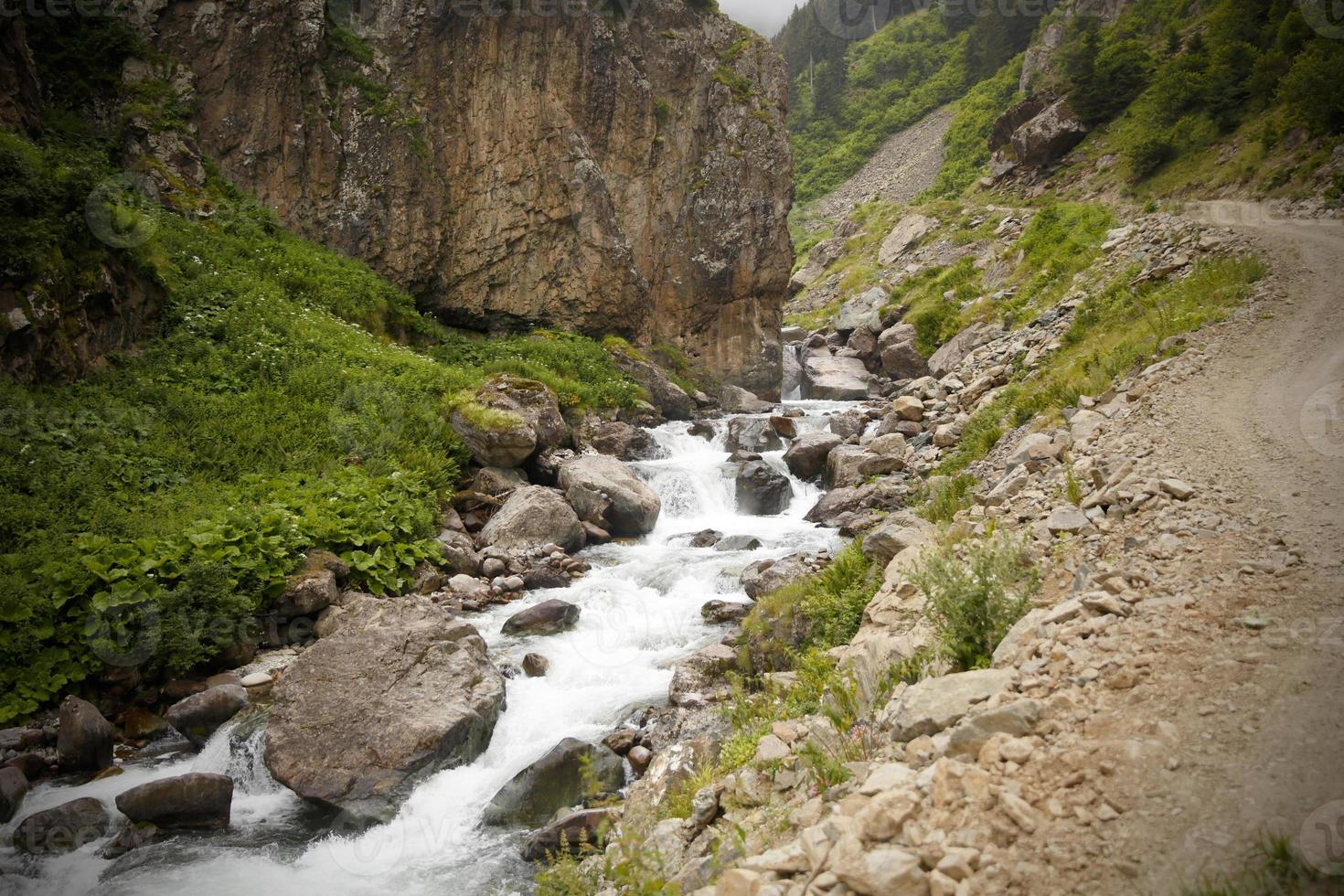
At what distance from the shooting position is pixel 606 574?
13102 millimetres

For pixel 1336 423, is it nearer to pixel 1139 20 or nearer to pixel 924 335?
pixel 924 335

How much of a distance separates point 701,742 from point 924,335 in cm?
2650

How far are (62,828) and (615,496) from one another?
1066cm

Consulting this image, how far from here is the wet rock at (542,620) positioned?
10.6 m

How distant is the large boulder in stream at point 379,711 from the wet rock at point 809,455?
11871 millimetres

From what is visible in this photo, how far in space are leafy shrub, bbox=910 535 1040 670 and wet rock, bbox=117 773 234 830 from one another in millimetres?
7177

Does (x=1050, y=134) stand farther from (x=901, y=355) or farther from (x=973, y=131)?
(x=973, y=131)

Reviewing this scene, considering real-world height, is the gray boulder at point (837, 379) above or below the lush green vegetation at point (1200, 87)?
below


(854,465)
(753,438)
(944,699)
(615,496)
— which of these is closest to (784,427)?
(753,438)

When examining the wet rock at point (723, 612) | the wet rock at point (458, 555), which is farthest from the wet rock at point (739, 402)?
the wet rock at point (723, 612)

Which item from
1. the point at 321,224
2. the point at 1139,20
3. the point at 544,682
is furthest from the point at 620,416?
the point at 1139,20

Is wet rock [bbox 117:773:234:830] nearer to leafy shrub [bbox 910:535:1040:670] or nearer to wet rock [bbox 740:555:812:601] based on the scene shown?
leafy shrub [bbox 910:535:1040:670]

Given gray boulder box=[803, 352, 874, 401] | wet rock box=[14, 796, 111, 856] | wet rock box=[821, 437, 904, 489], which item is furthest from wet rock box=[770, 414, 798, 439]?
wet rock box=[14, 796, 111, 856]

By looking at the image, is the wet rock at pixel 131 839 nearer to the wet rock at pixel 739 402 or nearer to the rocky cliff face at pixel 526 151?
the rocky cliff face at pixel 526 151
